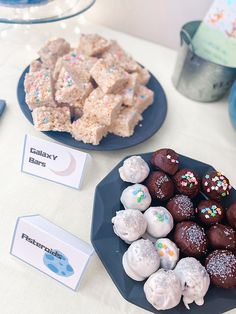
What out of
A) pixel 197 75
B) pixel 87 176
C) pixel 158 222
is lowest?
pixel 87 176

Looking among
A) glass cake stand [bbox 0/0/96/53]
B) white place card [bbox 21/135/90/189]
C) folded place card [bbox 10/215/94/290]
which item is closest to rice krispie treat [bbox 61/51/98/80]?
glass cake stand [bbox 0/0/96/53]

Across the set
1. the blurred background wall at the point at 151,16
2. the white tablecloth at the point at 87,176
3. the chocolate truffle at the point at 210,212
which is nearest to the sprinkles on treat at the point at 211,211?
the chocolate truffle at the point at 210,212

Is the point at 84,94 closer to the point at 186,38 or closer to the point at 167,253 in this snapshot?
the point at 186,38

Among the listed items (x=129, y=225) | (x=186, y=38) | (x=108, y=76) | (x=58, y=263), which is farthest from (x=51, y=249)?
(x=186, y=38)

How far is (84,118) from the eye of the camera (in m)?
0.92

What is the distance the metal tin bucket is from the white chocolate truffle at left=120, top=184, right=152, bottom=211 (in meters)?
0.46

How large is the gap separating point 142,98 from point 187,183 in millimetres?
337

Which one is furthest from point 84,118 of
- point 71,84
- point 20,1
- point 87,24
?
point 87,24

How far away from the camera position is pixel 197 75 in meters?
1.04

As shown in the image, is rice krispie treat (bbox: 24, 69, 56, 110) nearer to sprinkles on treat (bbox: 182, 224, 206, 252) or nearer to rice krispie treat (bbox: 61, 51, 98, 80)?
rice krispie treat (bbox: 61, 51, 98, 80)

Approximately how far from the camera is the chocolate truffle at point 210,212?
73 cm

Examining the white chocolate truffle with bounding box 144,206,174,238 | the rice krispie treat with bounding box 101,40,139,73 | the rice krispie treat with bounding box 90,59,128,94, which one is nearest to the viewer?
the white chocolate truffle with bounding box 144,206,174,238

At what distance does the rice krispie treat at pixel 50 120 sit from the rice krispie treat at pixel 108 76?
141 millimetres

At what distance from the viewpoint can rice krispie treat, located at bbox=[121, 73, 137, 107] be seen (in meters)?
0.98
